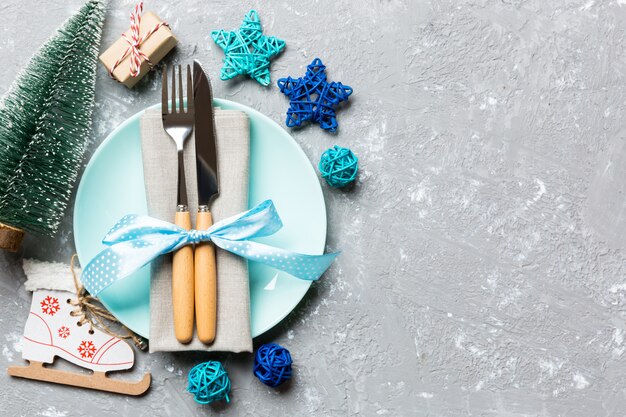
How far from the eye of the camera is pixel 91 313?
794 mm

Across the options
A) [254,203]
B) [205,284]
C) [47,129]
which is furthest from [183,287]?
[47,129]

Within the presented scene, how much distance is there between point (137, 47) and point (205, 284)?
286mm

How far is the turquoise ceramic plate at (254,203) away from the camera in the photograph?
0.77 metres

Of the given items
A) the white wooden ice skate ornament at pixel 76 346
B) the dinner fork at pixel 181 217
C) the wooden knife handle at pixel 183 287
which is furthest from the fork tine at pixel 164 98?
the white wooden ice skate ornament at pixel 76 346

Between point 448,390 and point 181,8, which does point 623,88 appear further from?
point 181,8

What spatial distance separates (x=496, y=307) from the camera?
2.63 feet

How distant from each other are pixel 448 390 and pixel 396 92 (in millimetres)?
357

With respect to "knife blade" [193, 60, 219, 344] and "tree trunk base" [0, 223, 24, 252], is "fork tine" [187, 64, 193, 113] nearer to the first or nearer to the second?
"knife blade" [193, 60, 219, 344]

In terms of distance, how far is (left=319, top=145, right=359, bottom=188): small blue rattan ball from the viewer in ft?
2.53

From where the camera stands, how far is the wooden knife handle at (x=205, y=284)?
0.73m

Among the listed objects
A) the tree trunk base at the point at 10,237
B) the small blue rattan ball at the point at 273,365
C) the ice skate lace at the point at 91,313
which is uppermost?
the tree trunk base at the point at 10,237

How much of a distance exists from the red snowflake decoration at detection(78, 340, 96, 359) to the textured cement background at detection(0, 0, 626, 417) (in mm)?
47

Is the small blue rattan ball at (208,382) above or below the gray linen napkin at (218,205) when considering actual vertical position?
below

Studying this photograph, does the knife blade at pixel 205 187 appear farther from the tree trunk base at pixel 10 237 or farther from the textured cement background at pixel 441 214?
the tree trunk base at pixel 10 237
